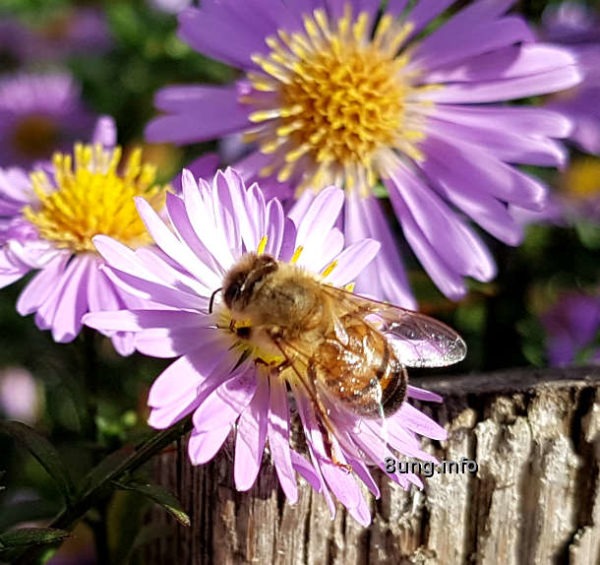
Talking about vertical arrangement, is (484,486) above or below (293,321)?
below

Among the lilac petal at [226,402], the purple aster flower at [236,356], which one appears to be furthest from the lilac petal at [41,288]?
the lilac petal at [226,402]

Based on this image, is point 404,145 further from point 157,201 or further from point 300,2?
point 157,201

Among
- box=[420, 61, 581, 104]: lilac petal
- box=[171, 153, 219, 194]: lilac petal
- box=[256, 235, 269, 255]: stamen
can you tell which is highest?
box=[420, 61, 581, 104]: lilac petal

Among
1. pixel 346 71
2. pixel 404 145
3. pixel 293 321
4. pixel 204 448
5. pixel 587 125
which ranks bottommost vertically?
pixel 204 448

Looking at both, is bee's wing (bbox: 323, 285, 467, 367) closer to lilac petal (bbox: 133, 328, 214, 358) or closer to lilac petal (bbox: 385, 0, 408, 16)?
lilac petal (bbox: 133, 328, 214, 358)

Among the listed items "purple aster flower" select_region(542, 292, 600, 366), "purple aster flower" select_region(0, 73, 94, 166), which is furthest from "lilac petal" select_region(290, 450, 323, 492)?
"purple aster flower" select_region(0, 73, 94, 166)

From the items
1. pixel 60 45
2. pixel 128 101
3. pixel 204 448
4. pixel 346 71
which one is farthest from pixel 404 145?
pixel 60 45

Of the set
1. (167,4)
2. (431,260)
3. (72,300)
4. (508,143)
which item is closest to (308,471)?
(72,300)

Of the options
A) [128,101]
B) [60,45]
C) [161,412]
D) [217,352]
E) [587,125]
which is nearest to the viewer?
[161,412]
